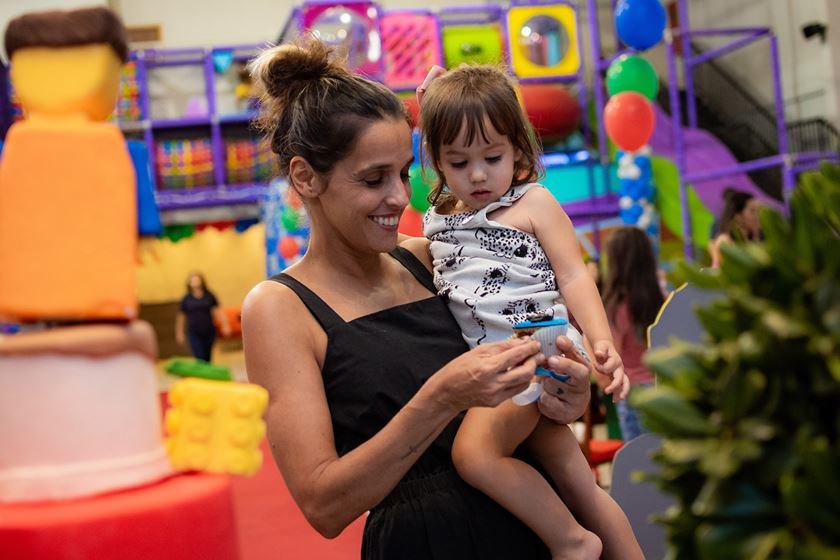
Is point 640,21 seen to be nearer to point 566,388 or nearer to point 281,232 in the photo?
point 281,232

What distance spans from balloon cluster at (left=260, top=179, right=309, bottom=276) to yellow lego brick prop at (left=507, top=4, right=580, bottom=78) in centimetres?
272

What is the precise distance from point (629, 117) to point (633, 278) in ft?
11.0

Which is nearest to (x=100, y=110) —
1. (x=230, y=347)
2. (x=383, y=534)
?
(x=383, y=534)

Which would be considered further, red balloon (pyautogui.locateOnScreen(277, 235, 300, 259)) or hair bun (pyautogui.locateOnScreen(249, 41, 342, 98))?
red balloon (pyautogui.locateOnScreen(277, 235, 300, 259))

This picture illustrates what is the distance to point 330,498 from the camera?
5.52ft

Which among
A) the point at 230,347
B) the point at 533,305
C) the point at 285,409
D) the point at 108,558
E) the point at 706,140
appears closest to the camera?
the point at 108,558

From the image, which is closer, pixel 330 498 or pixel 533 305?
pixel 330 498

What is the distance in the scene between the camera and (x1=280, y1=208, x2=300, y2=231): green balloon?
914cm

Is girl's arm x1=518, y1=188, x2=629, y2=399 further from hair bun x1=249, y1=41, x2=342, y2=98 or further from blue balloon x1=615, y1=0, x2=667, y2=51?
blue balloon x1=615, y1=0, x2=667, y2=51

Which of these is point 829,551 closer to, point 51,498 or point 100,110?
point 51,498

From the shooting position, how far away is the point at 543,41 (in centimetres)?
1066

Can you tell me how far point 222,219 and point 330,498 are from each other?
42.8ft

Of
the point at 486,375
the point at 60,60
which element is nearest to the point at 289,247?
the point at 60,60

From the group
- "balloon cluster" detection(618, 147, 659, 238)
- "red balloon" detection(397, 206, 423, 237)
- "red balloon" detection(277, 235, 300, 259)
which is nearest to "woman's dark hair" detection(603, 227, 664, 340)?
"red balloon" detection(397, 206, 423, 237)
